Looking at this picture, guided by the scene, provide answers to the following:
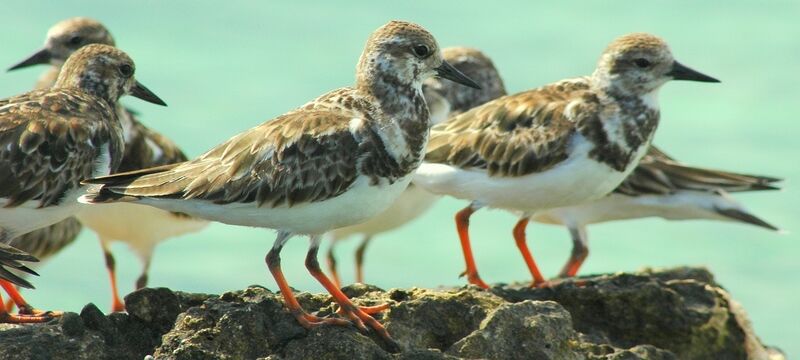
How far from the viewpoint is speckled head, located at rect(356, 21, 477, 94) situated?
757 centimetres

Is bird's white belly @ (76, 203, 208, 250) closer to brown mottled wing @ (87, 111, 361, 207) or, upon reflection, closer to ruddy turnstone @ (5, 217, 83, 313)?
ruddy turnstone @ (5, 217, 83, 313)

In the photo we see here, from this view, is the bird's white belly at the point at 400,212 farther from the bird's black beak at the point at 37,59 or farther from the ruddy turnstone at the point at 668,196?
the bird's black beak at the point at 37,59

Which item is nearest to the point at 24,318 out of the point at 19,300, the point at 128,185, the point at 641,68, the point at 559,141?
the point at 19,300

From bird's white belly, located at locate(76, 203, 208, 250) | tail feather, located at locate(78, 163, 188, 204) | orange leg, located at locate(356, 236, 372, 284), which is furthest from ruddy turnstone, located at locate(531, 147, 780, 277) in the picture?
tail feather, located at locate(78, 163, 188, 204)

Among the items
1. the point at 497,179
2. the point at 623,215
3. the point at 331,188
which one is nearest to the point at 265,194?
the point at 331,188

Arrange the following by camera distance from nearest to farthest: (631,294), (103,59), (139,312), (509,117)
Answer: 1. (139,312)
2. (631,294)
3. (103,59)
4. (509,117)

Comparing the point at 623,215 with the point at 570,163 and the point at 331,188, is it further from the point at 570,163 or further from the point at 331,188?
the point at 331,188

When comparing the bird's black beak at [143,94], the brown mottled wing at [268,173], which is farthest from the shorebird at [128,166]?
the brown mottled wing at [268,173]

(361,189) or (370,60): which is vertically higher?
(370,60)

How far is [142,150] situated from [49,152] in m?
2.52

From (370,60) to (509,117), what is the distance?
82.3 inches

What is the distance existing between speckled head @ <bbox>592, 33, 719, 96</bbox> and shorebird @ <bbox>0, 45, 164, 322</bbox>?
314cm

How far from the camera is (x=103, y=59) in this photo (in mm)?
8930

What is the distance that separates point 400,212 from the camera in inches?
462
